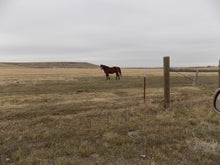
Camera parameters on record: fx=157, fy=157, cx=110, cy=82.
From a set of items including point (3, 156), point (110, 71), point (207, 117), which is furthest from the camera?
point (110, 71)

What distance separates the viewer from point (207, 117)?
5051 millimetres

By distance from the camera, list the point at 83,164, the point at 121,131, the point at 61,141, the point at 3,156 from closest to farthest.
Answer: the point at 83,164 < the point at 3,156 < the point at 61,141 < the point at 121,131

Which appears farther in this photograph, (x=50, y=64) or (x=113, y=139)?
(x=50, y=64)

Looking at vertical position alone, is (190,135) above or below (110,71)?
below

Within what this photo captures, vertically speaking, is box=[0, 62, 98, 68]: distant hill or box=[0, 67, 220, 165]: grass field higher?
box=[0, 62, 98, 68]: distant hill

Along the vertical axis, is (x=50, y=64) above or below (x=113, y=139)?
above

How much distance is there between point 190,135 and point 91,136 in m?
2.43

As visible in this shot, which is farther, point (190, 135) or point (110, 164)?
point (190, 135)

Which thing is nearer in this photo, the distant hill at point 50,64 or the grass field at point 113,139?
the grass field at point 113,139

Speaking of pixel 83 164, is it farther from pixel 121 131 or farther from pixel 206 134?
pixel 206 134

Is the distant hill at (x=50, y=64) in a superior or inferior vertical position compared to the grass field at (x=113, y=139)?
superior

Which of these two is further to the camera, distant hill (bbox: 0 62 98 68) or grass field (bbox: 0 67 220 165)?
distant hill (bbox: 0 62 98 68)

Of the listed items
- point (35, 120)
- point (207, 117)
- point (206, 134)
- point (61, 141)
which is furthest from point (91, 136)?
point (207, 117)

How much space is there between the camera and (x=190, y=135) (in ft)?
12.6
